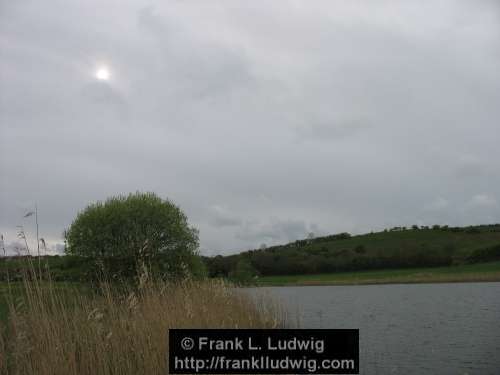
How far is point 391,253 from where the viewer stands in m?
101

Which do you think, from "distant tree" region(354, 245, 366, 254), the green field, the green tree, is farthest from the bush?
"distant tree" region(354, 245, 366, 254)

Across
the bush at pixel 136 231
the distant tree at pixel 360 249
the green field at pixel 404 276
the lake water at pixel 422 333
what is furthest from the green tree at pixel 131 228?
the distant tree at pixel 360 249

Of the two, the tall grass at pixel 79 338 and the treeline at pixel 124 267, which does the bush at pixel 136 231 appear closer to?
the treeline at pixel 124 267

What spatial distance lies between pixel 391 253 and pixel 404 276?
1820cm

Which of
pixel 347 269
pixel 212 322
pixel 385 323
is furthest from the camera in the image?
pixel 347 269

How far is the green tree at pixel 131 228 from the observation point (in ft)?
86.9

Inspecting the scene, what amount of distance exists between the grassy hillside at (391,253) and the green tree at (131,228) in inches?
2343

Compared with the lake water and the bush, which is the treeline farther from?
the lake water

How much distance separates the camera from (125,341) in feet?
23.9

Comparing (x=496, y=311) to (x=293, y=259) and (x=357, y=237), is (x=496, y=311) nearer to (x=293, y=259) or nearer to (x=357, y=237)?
(x=293, y=259)

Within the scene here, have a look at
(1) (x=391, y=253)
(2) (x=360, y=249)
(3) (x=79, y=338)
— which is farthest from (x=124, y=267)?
(2) (x=360, y=249)

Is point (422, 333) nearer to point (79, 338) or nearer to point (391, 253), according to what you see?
point (79, 338)

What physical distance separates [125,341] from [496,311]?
1012 inches

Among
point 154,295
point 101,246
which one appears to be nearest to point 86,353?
point 154,295
